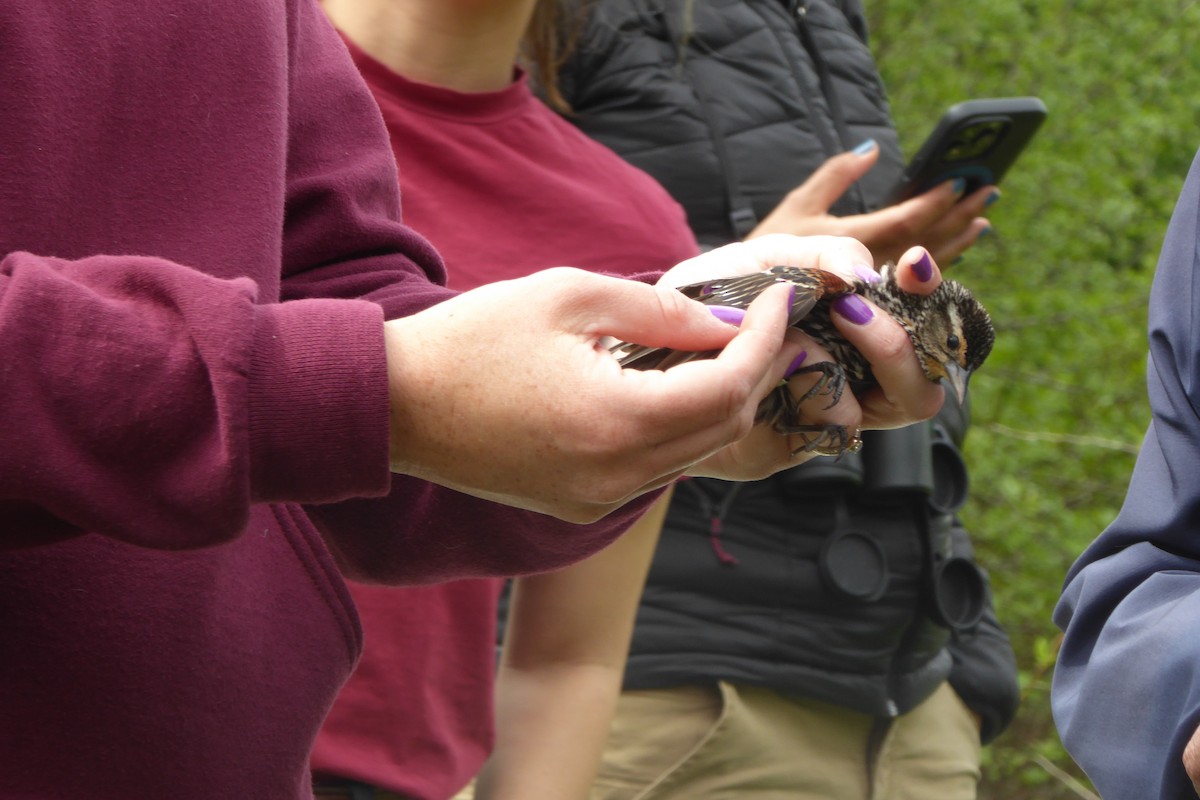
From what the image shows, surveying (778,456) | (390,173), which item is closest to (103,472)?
(390,173)

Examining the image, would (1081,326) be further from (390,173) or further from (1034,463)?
(390,173)

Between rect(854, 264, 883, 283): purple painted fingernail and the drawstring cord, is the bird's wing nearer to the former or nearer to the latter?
rect(854, 264, 883, 283): purple painted fingernail

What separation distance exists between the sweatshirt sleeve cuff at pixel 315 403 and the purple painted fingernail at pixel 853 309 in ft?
2.34

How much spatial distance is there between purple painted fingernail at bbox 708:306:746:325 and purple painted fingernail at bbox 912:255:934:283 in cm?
43

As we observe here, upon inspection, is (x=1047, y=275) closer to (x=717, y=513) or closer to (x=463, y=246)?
(x=717, y=513)

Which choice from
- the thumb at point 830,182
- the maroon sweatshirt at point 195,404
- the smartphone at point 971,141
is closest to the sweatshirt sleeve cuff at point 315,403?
the maroon sweatshirt at point 195,404

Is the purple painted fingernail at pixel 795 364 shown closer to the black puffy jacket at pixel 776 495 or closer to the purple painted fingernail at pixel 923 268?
the purple painted fingernail at pixel 923 268

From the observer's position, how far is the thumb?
119 inches

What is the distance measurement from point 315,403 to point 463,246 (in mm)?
1337

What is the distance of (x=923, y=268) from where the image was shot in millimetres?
1884

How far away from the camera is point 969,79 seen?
7930 millimetres

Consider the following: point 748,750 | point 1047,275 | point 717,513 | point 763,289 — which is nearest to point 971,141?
point 717,513

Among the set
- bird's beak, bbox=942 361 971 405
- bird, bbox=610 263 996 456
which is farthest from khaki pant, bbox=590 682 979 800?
bird, bbox=610 263 996 456

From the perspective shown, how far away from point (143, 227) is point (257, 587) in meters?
0.37
